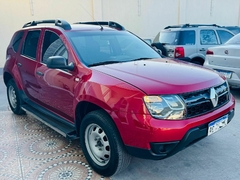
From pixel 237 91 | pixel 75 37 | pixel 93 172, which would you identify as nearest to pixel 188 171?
pixel 93 172

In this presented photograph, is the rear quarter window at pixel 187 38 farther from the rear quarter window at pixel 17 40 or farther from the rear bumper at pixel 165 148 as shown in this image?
the rear bumper at pixel 165 148

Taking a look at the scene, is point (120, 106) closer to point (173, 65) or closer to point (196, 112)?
point (196, 112)

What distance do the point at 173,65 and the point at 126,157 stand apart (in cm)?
133

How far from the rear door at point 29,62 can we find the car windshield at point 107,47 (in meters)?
0.95

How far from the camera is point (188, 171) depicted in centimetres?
278

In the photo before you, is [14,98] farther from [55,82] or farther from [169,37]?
[169,37]

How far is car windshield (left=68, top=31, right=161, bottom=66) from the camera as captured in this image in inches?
120

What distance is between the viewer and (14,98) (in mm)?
4758

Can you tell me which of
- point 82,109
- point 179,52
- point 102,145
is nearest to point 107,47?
point 82,109

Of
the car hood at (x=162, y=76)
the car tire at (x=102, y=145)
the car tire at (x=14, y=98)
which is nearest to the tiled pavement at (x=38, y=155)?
the car tire at (x=102, y=145)

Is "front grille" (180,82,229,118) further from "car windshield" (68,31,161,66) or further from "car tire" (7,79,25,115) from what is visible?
"car tire" (7,79,25,115)

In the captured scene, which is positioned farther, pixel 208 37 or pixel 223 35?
pixel 223 35

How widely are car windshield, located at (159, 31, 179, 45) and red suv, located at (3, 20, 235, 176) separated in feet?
11.7

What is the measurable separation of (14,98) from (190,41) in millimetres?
5206
